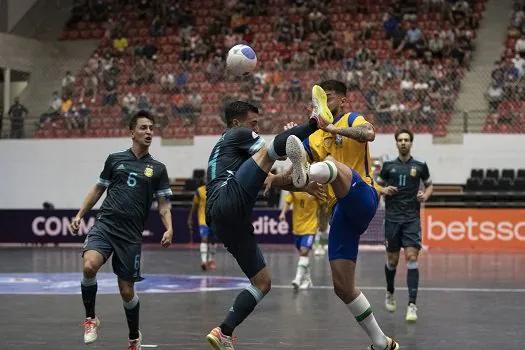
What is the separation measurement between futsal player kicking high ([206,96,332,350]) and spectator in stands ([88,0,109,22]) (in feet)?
98.7

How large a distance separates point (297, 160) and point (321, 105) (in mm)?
608

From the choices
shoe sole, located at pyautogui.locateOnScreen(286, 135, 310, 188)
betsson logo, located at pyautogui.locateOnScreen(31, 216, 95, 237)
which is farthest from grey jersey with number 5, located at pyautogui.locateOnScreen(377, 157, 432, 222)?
betsson logo, located at pyautogui.locateOnScreen(31, 216, 95, 237)

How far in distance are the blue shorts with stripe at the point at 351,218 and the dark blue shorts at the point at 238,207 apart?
0.78 m

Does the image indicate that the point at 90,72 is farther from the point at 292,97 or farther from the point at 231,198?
the point at 231,198

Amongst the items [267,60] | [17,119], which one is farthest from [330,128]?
[17,119]

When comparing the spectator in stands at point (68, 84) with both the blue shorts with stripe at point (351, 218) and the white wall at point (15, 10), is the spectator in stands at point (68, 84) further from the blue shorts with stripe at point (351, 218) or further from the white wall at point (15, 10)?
the blue shorts with stripe at point (351, 218)

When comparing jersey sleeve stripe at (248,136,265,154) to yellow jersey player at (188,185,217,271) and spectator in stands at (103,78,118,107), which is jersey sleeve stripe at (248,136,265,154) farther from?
spectator in stands at (103,78,118,107)

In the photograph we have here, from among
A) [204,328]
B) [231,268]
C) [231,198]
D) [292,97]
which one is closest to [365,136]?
[231,198]

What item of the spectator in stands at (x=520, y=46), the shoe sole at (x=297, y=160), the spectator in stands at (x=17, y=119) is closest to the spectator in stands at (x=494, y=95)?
the spectator in stands at (x=520, y=46)

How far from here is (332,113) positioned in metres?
10.2

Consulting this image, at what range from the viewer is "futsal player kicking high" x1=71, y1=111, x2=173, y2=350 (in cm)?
1054

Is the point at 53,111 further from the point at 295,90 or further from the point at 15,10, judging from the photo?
the point at 295,90

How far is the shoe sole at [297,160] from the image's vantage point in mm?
8961

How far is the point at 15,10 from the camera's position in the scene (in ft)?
125
